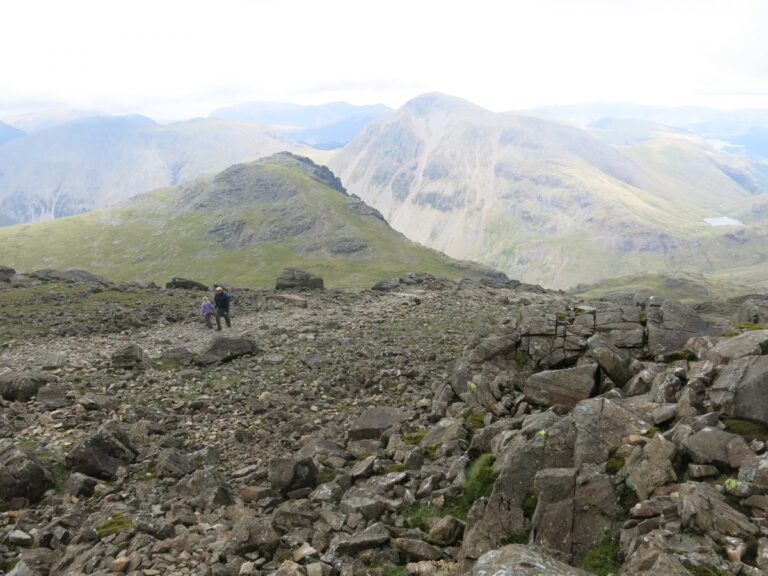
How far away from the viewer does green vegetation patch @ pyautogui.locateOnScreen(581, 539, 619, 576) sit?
36.7 ft

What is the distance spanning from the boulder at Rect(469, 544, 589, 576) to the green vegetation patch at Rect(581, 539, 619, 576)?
851mm

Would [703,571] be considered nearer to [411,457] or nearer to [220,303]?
Result: [411,457]

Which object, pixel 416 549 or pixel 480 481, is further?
pixel 480 481

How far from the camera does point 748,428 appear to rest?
1322 cm

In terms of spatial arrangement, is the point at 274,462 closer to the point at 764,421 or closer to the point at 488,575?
the point at 488,575

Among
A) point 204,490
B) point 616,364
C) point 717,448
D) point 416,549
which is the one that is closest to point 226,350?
point 204,490

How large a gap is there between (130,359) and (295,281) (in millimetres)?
36341

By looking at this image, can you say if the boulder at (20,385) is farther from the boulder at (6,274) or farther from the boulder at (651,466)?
the boulder at (6,274)

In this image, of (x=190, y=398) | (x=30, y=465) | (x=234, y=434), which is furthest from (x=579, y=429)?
(x=190, y=398)

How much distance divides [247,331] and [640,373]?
3325 cm

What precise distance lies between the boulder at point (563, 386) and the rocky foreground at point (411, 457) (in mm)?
56

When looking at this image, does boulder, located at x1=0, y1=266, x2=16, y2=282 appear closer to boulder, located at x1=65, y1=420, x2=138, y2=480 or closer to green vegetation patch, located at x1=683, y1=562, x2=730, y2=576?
boulder, located at x1=65, y1=420, x2=138, y2=480

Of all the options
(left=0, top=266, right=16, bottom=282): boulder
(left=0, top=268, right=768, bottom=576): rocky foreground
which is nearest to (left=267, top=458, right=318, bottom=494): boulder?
(left=0, top=268, right=768, bottom=576): rocky foreground

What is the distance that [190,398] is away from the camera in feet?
97.8
